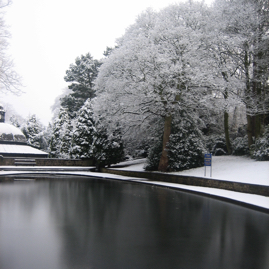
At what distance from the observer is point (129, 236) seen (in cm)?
677

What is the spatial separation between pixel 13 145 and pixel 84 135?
29.1 feet

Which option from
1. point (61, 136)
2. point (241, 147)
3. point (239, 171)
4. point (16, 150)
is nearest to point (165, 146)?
point (241, 147)

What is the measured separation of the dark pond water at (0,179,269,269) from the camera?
203 inches

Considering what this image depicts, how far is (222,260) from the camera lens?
5.32 metres

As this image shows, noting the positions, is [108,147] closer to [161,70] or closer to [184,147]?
[184,147]

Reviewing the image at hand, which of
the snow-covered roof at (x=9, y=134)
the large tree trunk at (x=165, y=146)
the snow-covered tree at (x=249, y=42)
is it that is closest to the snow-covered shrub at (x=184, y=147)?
the large tree trunk at (x=165, y=146)

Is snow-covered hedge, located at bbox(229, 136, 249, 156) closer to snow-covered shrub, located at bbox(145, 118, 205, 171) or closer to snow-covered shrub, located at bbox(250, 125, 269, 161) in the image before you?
snow-covered shrub, located at bbox(145, 118, 205, 171)

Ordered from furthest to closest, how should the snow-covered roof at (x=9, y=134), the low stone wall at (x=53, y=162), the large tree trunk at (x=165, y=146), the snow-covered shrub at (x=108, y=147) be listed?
the snow-covered roof at (x=9, y=134) → the low stone wall at (x=53, y=162) → the snow-covered shrub at (x=108, y=147) → the large tree trunk at (x=165, y=146)

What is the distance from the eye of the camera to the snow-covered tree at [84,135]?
3866cm

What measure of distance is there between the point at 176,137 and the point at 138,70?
597 centimetres

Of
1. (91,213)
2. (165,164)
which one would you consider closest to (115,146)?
(165,164)

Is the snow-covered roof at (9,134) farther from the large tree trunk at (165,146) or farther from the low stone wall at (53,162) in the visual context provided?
the large tree trunk at (165,146)

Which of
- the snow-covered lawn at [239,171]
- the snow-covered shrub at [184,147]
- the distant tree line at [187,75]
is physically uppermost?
the distant tree line at [187,75]

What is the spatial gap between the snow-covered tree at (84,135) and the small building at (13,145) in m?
4.35
